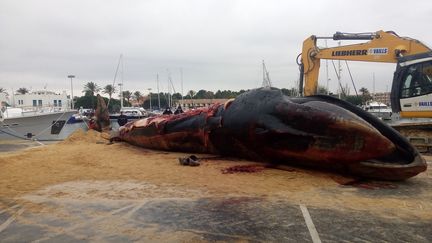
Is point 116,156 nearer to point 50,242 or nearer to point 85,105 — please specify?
point 50,242

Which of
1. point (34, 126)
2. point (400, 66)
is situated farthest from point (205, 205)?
Result: point (34, 126)

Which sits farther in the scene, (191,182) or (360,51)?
(360,51)

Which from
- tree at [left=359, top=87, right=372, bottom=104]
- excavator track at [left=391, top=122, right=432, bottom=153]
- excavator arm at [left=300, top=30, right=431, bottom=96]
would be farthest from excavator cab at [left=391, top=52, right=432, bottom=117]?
tree at [left=359, top=87, right=372, bottom=104]

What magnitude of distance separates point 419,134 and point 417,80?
179 cm

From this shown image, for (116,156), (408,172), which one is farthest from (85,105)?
(408,172)

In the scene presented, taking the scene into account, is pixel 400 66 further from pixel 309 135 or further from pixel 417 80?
pixel 309 135

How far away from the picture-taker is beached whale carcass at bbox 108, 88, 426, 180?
8039 millimetres

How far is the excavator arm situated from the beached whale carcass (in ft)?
27.8

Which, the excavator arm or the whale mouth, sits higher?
the excavator arm

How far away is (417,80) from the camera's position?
47.2ft

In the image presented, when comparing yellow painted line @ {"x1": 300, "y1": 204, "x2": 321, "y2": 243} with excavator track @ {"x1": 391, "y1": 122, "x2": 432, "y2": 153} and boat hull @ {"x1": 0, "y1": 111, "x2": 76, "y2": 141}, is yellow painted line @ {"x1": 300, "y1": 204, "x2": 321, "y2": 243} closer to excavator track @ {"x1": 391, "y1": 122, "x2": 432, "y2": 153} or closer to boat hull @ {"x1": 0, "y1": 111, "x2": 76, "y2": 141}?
excavator track @ {"x1": 391, "y1": 122, "x2": 432, "y2": 153}

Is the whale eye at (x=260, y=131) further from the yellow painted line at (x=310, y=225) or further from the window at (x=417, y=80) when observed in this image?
the window at (x=417, y=80)

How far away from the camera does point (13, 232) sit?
17.2 ft

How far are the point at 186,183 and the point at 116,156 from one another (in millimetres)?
4789
